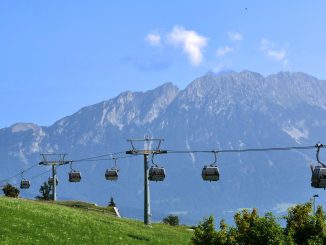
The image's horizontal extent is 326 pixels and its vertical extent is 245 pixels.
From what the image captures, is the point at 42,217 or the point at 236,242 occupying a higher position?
the point at 42,217

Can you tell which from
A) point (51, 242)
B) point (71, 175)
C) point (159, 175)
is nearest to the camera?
point (51, 242)

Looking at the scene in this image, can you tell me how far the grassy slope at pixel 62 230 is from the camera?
1901 inches

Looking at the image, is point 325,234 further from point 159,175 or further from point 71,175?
point 71,175

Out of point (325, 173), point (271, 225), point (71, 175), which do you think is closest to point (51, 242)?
point (271, 225)

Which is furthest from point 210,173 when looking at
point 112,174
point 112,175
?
point 112,174

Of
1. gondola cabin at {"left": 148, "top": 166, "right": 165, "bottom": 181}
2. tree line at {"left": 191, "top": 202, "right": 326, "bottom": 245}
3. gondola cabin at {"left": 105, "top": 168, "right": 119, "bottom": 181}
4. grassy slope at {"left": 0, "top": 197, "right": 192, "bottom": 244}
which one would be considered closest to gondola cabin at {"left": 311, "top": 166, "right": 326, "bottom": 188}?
tree line at {"left": 191, "top": 202, "right": 326, "bottom": 245}

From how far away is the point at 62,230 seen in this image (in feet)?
176

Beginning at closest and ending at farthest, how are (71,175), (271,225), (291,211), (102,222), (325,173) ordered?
1. (325,173)
2. (271,225)
3. (291,211)
4. (102,222)
5. (71,175)

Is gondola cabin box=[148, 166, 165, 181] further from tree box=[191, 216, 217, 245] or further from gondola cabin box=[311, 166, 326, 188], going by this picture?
gondola cabin box=[311, 166, 326, 188]

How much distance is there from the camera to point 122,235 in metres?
58.0

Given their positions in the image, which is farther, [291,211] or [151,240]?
[151,240]

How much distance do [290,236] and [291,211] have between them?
449 centimetres

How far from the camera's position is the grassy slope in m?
48.3

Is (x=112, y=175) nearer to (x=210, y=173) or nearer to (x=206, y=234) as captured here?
(x=210, y=173)
